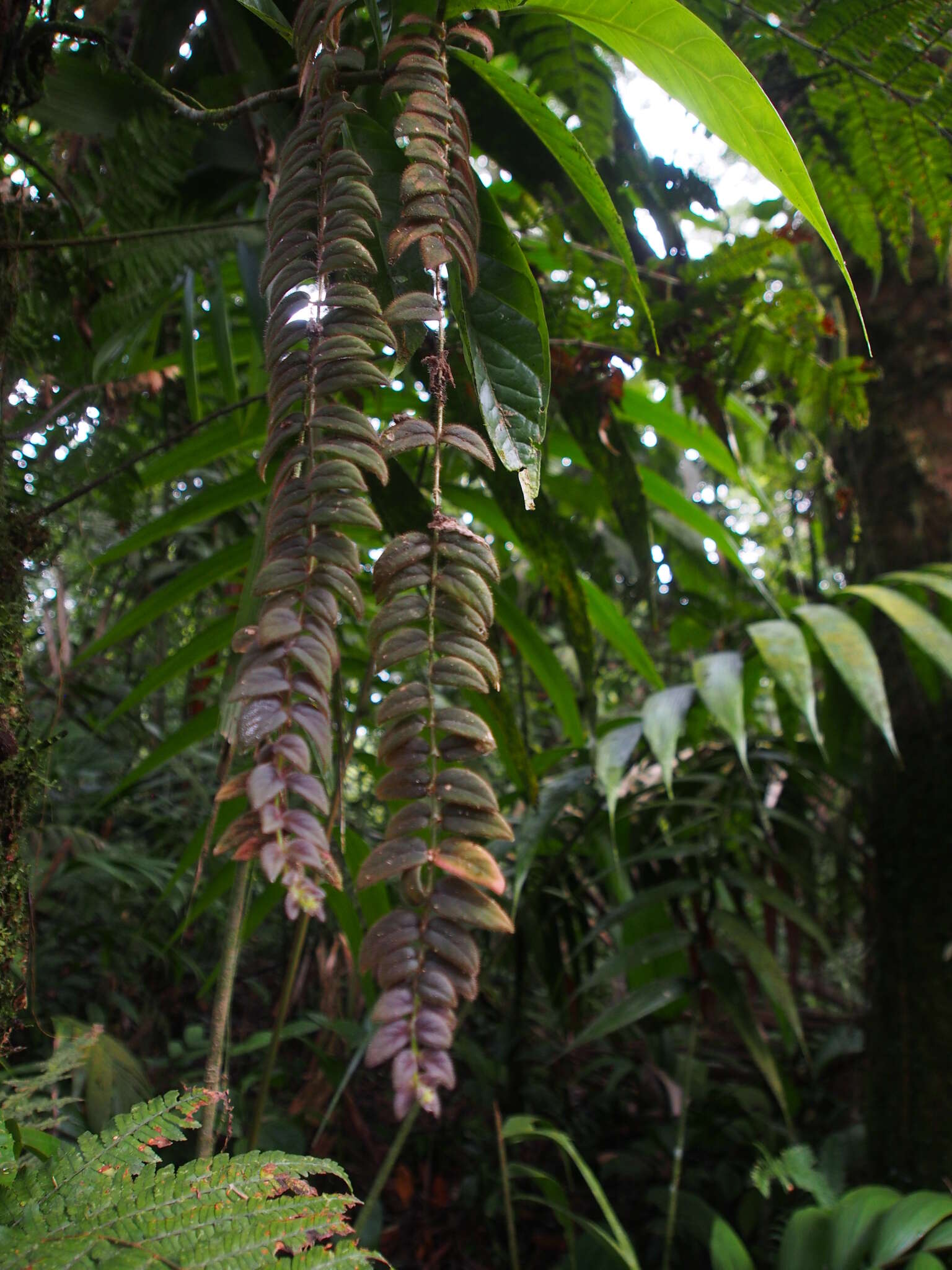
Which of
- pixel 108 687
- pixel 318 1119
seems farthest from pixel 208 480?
pixel 318 1119

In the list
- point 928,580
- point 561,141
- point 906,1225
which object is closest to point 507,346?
point 561,141

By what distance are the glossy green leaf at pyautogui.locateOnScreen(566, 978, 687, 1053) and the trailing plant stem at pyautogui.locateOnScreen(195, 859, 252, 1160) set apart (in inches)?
26.6

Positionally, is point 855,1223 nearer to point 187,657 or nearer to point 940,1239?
point 940,1239

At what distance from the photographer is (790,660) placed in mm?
965

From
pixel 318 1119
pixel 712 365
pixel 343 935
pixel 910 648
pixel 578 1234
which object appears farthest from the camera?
pixel 578 1234

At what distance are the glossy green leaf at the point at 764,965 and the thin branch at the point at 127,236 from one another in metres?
0.98

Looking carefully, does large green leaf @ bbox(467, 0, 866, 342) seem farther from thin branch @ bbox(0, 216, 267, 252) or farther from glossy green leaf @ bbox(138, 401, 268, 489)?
glossy green leaf @ bbox(138, 401, 268, 489)

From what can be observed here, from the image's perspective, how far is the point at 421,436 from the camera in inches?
14.0

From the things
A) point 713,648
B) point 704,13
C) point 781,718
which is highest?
point 704,13

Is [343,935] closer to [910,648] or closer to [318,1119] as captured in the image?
[318,1119]

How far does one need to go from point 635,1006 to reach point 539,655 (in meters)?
0.49

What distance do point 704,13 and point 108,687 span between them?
1.52 m

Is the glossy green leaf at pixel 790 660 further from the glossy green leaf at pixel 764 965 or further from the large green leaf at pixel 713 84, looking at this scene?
the large green leaf at pixel 713 84

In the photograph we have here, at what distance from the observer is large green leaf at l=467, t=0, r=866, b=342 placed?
0.42 metres
